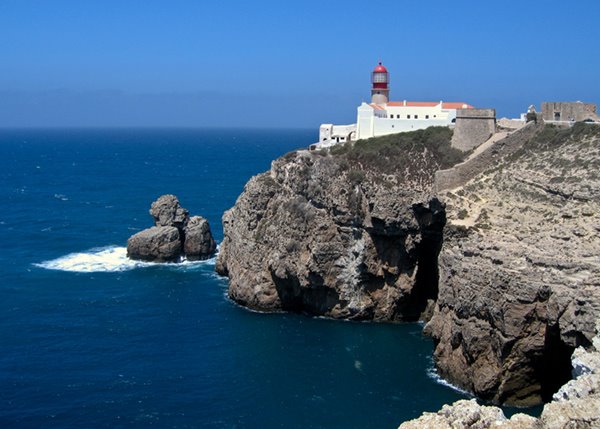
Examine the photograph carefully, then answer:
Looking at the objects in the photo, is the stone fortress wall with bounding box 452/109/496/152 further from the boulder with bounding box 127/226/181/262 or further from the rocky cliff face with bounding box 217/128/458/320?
the boulder with bounding box 127/226/181/262

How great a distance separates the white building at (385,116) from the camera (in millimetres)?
71625

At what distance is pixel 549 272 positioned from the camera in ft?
136

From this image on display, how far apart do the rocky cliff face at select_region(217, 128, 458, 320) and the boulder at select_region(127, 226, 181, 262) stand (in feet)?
39.0

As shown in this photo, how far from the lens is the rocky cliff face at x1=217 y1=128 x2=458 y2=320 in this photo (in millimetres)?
55938

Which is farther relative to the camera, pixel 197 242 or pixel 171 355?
pixel 197 242

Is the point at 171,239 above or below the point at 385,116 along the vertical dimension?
below

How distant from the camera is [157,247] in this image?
73625 millimetres

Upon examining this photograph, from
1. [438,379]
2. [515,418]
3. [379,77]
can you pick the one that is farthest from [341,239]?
[515,418]

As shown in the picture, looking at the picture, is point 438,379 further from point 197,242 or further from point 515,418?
point 197,242

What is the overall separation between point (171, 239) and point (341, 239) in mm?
22439

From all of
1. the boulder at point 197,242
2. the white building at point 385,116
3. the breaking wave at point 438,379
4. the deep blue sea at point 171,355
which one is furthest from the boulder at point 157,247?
the breaking wave at point 438,379

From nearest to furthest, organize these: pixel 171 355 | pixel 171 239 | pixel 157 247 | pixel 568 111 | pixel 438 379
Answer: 1. pixel 438 379
2. pixel 171 355
3. pixel 568 111
4. pixel 157 247
5. pixel 171 239

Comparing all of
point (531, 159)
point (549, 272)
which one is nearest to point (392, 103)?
point (531, 159)

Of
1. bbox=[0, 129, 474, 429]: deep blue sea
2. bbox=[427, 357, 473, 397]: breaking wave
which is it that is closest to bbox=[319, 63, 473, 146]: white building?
bbox=[0, 129, 474, 429]: deep blue sea
